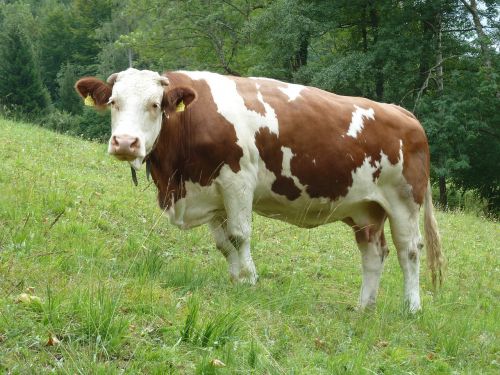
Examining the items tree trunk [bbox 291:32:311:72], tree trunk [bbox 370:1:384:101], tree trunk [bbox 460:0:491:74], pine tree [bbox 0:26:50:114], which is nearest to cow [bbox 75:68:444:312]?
tree trunk [bbox 460:0:491:74]

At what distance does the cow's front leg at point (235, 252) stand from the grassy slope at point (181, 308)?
164 millimetres

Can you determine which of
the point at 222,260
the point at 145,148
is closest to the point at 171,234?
the point at 222,260

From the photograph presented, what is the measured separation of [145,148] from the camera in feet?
17.2

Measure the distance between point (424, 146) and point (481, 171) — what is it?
22843 mm

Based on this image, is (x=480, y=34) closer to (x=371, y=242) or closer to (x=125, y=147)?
(x=371, y=242)

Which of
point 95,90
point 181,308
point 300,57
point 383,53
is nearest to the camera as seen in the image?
point 181,308

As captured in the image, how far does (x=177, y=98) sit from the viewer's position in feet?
18.0

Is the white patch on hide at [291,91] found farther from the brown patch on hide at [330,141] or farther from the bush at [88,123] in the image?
the bush at [88,123]

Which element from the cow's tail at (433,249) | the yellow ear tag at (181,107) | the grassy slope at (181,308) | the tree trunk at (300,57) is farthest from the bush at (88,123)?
the yellow ear tag at (181,107)

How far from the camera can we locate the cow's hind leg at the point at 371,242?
6.91 meters

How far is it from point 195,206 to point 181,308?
1.96 m

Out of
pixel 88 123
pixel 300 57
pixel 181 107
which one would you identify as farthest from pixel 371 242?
pixel 88 123

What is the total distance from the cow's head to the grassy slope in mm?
856

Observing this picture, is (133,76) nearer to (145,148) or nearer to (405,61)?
(145,148)
